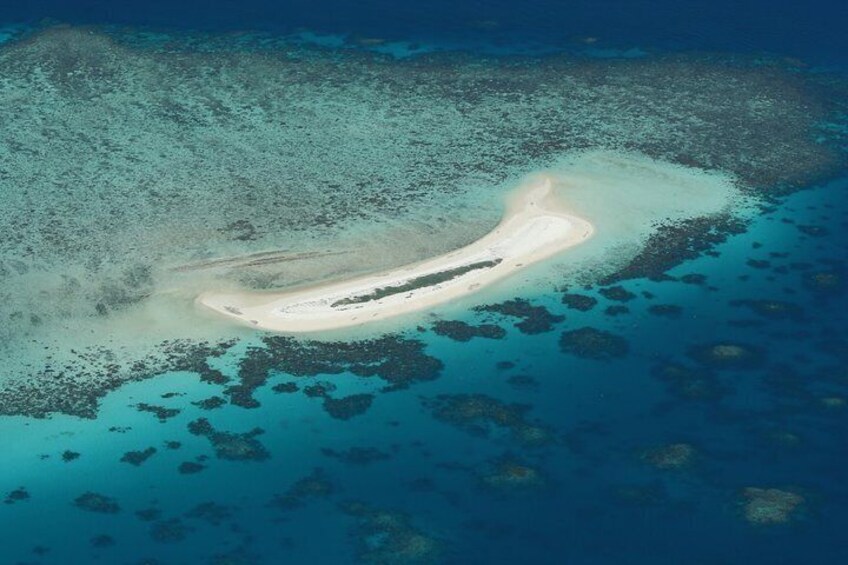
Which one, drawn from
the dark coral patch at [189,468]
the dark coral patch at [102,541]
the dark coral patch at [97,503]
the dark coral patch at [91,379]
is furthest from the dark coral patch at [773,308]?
the dark coral patch at [102,541]

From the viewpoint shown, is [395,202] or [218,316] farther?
[395,202]

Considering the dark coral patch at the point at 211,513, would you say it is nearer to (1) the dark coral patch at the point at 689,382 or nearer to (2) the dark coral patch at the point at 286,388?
(2) the dark coral patch at the point at 286,388

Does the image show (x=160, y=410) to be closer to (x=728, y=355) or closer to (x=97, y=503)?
(x=97, y=503)

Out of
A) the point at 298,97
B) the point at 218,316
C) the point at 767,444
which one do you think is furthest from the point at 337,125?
the point at 767,444

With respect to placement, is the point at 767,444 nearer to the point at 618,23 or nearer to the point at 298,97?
the point at 298,97

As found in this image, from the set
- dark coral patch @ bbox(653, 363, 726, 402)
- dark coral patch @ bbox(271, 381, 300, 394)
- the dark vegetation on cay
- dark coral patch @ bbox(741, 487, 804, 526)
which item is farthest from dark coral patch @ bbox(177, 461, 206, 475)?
dark coral patch @ bbox(741, 487, 804, 526)

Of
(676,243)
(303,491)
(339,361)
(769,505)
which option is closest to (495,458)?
(303,491)
